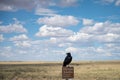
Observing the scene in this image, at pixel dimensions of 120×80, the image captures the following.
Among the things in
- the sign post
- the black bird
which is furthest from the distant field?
the sign post

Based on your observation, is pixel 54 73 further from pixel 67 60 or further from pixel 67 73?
pixel 67 73

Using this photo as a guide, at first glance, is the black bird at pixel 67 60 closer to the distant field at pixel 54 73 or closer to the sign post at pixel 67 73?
the sign post at pixel 67 73

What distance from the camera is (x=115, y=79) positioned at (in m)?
31.3

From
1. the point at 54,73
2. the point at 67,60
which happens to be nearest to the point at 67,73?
the point at 67,60

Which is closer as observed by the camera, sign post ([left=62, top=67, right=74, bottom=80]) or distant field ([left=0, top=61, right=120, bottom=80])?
sign post ([left=62, top=67, right=74, bottom=80])

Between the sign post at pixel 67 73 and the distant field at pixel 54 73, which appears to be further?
the distant field at pixel 54 73

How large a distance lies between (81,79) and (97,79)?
63.3 inches

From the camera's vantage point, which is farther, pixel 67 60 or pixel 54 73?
pixel 54 73

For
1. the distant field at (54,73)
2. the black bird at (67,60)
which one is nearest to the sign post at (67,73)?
the black bird at (67,60)

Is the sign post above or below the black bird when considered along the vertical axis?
below

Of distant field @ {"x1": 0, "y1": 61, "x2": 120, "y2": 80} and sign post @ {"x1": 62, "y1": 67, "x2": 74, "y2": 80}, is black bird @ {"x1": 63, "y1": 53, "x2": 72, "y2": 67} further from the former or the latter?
distant field @ {"x1": 0, "y1": 61, "x2": 120, "y2": 80}

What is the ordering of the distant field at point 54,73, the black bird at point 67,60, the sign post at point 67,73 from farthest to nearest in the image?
the distant field at point 54,73
the black bird at point 67,60
the sign post at point 67,73

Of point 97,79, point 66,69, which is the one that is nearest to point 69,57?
point 66,69

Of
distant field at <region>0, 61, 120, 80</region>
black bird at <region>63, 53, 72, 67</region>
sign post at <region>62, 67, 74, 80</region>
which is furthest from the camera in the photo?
distant field at <region>0, 61, 120, 80</region>
